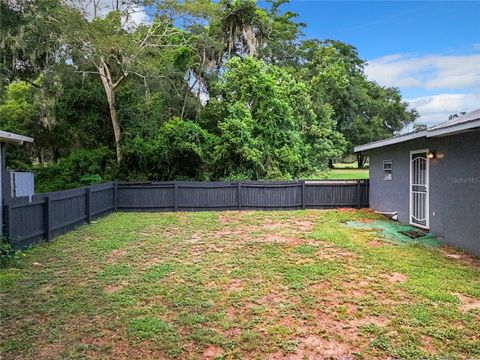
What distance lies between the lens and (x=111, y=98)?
51.0 feet

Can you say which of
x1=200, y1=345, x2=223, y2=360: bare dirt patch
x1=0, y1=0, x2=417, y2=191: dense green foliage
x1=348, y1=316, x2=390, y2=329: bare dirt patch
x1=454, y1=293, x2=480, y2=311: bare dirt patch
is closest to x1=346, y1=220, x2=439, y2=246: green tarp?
x1=454, y1=293, x2=480, y2=311: bare dirt patch

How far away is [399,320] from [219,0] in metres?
19.8

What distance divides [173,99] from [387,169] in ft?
37.3

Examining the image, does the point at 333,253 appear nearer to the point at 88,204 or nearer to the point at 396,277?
the point at 396,277

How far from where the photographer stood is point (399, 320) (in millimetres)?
A: 3643

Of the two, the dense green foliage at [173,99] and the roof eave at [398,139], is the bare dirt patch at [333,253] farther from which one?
the dense green foliage at [173,99]

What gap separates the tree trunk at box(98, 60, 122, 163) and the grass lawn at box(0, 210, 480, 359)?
9.00m

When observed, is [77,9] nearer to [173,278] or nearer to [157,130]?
[157,130]

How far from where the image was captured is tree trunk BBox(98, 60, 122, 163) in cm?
1504

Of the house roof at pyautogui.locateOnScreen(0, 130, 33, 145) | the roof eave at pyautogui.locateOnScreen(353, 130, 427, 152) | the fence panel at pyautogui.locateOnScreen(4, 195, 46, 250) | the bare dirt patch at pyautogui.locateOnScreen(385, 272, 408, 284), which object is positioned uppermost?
the roof eave at pyautogui.locateOnScreen(353, 130, 427, 152)

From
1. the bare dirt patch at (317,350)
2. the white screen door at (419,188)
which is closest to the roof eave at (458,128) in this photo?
the white screen door at (419,188)

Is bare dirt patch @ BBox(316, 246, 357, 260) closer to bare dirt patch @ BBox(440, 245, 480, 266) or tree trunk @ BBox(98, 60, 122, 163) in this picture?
bare dirt patch @ BBox(440, 245, 480, 266)

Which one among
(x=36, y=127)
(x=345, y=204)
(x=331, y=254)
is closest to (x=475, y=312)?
(x=331, y=254)

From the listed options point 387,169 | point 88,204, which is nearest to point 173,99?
point 88,204
